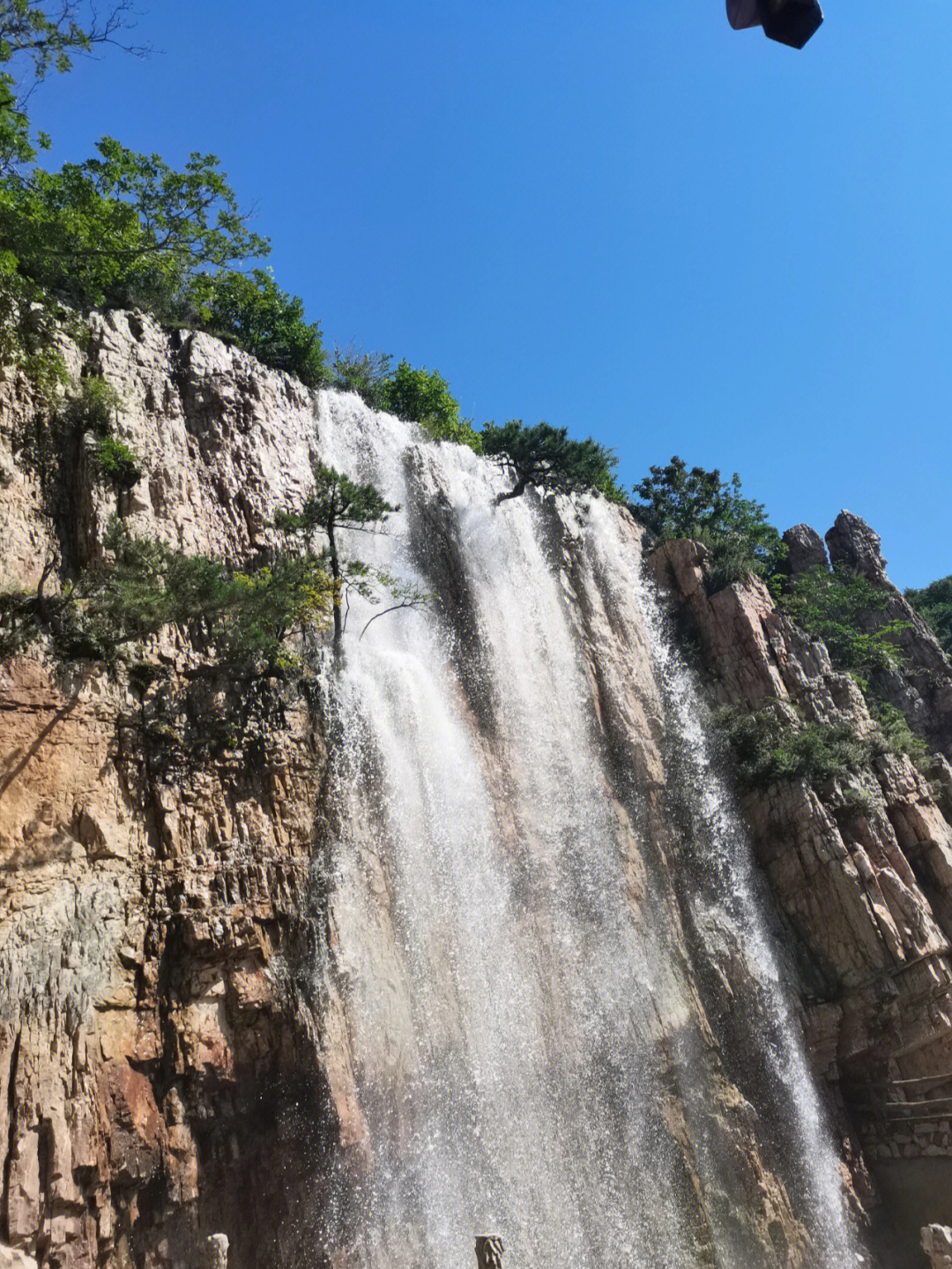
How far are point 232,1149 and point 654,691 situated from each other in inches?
560

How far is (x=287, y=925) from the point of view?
12.5m

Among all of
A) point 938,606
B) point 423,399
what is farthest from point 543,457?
point 938,606

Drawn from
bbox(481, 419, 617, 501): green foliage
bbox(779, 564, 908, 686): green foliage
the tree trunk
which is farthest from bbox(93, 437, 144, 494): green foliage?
bbox(779, 564, 908, 686): green foliage

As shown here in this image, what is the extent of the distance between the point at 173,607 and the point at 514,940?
8244mm

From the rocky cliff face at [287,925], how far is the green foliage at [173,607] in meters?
0.51

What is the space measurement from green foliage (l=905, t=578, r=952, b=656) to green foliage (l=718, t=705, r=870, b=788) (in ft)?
69.8

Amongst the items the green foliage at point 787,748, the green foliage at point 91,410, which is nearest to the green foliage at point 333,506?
the green foliage at point 91,410

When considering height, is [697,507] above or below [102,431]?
above

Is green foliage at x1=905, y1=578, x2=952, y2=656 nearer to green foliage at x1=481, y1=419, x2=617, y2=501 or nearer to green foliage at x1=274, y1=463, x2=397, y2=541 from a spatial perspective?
green foliage at x1=481, y1=419, x2=617, y2=501

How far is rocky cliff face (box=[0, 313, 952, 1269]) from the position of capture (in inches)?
403

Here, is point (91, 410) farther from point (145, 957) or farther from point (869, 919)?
point (869, 919)

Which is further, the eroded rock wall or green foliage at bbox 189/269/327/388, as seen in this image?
green foliage at bbox 189/269/327/388

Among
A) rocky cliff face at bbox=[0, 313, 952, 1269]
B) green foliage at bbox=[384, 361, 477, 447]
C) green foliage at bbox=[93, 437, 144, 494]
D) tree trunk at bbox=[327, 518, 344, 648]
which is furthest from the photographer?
green foliage at bbox=[384, 361, 477, 447]

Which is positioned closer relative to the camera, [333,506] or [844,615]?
[333,506]
